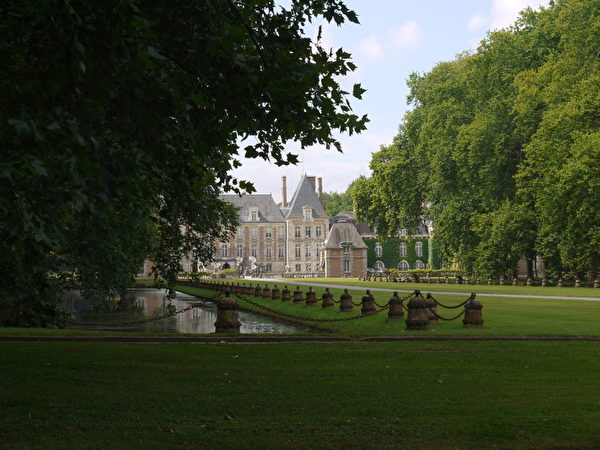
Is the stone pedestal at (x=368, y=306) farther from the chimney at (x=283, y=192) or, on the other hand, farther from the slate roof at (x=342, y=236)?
the chimney at (x=283, y=192)

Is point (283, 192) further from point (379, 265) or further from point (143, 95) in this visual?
point (143, 95)

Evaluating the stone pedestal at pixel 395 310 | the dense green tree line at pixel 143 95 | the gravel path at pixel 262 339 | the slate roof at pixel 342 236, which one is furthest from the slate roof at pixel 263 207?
the dense green tree line at pixel 143 95

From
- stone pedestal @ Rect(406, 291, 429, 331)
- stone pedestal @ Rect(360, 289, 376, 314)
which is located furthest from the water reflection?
stone pedestal @ Rect(406, 291, 429, 331)

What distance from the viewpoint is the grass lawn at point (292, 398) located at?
6648 mm

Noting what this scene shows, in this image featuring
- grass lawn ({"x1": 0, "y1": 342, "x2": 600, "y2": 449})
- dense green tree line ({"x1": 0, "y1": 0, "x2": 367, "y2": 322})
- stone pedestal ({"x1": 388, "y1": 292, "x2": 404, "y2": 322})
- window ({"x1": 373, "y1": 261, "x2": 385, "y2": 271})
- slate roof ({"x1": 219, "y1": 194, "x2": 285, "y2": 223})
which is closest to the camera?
dense green tree line ({"x1": 0, "y1": 0, "x2": 367, "y2": 322})

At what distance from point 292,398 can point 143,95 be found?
3577 mm

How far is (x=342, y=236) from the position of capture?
78.7 m

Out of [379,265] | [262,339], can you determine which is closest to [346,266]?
[379,265]

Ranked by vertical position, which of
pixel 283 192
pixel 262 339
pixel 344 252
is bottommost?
pixel 262 339

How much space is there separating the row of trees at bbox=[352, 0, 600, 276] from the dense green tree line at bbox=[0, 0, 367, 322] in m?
25.7

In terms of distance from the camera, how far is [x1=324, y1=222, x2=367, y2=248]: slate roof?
78125 millimetres

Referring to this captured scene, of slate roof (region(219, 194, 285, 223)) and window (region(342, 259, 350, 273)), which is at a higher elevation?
slate roof (region(219, 194, 285, 223))

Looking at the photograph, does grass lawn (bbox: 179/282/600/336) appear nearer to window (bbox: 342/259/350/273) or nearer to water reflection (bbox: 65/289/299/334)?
water reflection (bbox: 65/289/299/334)

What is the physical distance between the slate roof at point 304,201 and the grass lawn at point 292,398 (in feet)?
282
